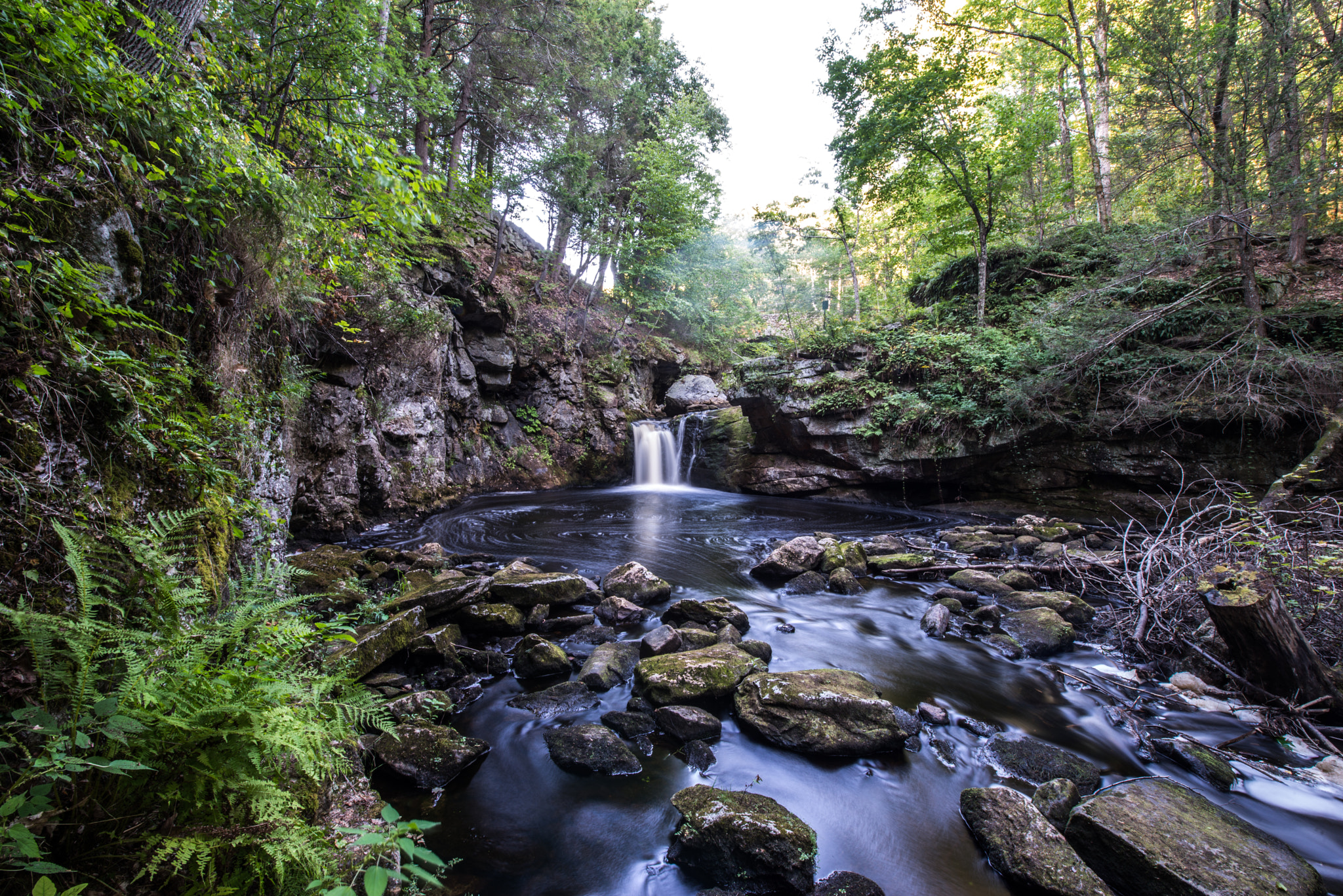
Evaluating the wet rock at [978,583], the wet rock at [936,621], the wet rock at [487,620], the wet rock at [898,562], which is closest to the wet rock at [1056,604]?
the wet rock at [978,583]

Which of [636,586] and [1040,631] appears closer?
[1040,631]

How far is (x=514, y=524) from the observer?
10.4m

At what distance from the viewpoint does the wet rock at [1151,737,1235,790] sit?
310cm

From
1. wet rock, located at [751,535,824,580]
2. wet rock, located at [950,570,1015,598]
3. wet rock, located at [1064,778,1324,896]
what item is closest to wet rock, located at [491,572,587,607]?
wet rock, located at [751,535,824,580]

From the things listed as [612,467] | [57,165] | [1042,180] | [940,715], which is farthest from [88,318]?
[1042,180]

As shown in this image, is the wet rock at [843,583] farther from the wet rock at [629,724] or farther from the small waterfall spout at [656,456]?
the small waterfall spout at [656,456]

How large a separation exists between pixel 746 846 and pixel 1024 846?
4.66 ft

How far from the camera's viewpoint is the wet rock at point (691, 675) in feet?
12.6

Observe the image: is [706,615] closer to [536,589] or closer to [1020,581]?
[536,589]

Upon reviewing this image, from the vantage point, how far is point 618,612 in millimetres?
5500

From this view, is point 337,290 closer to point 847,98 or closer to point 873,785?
point 873,785

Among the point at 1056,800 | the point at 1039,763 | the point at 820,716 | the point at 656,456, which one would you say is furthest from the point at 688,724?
the point at 656,456

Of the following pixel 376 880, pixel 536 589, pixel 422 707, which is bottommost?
pixel 422 707

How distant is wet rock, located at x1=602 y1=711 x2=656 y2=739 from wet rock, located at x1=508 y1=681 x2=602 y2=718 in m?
0.37
